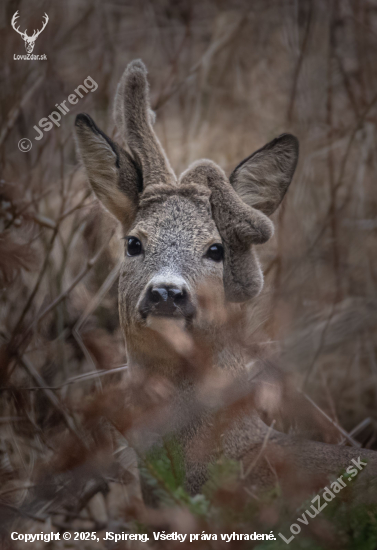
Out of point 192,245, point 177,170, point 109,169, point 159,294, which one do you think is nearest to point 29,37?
point 177,170

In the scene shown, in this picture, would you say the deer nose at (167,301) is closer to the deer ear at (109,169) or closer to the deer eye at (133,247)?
the deer eye at (133,247)

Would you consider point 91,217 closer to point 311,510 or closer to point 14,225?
point 14,225

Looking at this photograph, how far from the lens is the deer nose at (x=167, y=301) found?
1.78 meters

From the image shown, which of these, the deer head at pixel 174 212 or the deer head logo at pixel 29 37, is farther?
the deer head logo at pixel 29 37

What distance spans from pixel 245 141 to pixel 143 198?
6.35ft

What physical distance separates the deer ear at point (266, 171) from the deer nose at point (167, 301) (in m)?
0.59

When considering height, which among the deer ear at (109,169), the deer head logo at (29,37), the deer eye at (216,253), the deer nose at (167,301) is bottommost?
the deer nose at (167,301)

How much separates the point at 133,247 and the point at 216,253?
33 cm

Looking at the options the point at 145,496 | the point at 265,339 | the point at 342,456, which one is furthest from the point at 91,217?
the point at 342,456

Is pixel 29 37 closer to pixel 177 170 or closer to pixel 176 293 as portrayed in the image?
pixel 177 170

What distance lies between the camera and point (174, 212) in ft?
6.68

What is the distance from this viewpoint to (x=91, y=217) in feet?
10.2

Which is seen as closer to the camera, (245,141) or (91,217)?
(91,217)

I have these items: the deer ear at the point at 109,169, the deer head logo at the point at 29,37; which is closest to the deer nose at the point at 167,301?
the deer ear at the point at 109,169
